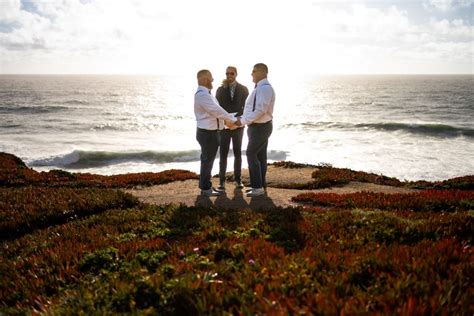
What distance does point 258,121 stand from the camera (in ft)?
30.7

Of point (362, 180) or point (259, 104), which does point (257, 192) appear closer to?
point (259, 104)

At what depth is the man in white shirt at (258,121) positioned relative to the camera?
29.3ft

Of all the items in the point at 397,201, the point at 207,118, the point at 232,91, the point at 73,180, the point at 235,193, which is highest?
the point at 232,91

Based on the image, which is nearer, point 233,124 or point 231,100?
point 233,124

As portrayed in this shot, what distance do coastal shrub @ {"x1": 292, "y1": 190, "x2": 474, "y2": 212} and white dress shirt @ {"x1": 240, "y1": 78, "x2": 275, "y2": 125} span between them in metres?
2.69

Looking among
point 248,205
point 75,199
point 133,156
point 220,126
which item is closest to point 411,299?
point 248,205

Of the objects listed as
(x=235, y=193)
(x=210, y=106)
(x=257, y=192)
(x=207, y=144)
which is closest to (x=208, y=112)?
(x=210, y=106)

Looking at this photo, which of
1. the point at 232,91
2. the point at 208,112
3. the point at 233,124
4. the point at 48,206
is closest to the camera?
the point at 48,206

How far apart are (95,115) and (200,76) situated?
6213cm

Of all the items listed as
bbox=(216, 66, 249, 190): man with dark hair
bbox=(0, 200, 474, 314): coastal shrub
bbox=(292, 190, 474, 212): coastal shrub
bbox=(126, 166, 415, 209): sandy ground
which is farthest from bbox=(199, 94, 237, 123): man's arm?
bbox=(292, 190, 474, 212): coastal shrub

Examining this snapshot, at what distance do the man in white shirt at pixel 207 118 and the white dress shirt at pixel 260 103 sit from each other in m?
0.57

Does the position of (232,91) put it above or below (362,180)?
above

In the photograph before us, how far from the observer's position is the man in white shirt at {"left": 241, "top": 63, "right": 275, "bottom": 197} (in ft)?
29.3

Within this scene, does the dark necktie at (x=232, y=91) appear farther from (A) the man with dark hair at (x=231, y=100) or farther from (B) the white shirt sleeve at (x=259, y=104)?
(B) the white shirt sleeve at (x=259, y=104)
